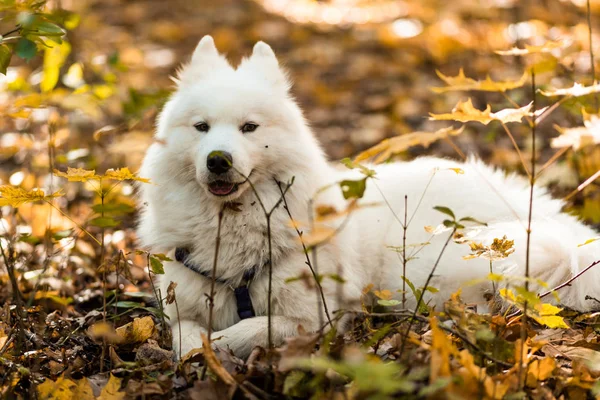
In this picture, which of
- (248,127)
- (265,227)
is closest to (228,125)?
(248,127)

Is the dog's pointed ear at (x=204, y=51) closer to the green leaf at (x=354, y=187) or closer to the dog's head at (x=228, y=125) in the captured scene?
the dog's head at (x=228, y=125)

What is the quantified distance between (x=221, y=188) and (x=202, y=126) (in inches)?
15.8

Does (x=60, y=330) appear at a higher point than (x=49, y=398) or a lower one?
lower

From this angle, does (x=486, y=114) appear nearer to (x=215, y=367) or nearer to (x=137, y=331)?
(x=215, y=367)

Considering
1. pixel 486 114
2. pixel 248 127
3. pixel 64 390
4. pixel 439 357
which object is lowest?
pixel 64 390

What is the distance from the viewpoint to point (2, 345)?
2.69 m

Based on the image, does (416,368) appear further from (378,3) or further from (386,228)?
(378,3)

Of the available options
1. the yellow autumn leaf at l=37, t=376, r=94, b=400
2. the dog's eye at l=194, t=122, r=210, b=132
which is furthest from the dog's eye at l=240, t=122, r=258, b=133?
the yellow autumn leaf at l=37, t=376, r=94, b=400

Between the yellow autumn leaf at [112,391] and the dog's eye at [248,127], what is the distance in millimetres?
1439

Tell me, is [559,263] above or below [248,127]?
below

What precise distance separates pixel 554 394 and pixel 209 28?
10343 mm

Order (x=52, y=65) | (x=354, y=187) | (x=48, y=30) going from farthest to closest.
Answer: (x=52, y=65)
(x=48, y=30)
(x=354, y=187)

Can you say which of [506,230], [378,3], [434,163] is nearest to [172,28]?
[378,3]

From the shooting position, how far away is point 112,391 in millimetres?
2260
